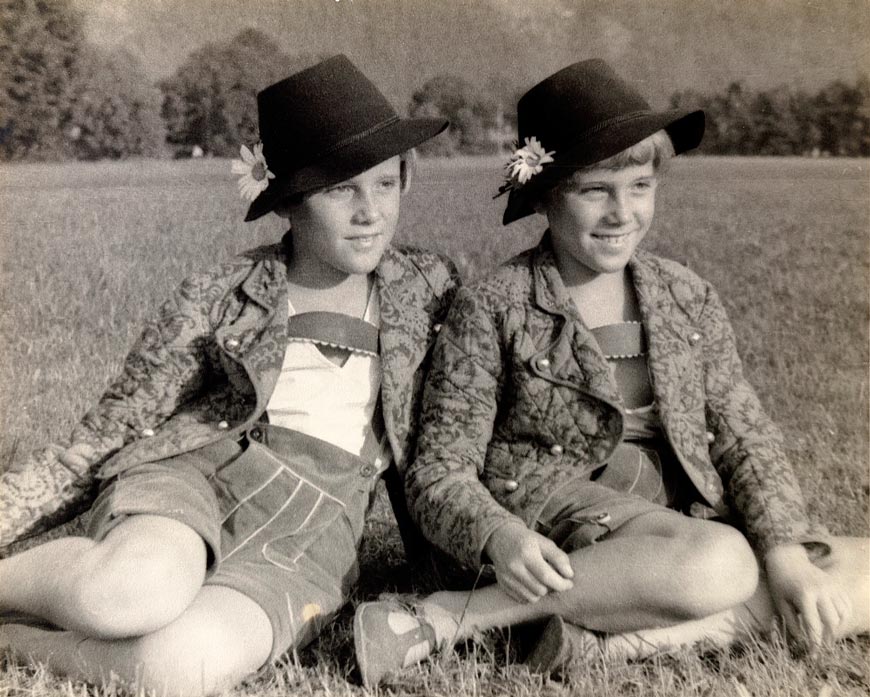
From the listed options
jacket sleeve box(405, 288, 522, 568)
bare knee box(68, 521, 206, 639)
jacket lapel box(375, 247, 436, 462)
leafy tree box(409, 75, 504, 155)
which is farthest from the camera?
leafy tree box(409, 75, 504, 155)

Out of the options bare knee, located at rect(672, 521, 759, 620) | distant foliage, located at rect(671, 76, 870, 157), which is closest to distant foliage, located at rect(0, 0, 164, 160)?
bare knee, located at rect(672, 521, 759, 620)

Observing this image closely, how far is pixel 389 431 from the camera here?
8.99ft

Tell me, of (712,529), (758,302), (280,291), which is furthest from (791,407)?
(280,291)

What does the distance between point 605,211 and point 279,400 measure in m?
1.04

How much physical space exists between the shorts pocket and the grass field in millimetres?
299

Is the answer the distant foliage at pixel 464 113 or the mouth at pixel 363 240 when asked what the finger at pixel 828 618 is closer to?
the mouth at pixel 363 240

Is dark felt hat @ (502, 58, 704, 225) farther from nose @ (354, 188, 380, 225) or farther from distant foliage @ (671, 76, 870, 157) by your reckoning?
distant foliage @ (671, 76, 870, 157)

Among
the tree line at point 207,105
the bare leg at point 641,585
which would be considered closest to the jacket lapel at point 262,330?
the bare leg at point 641,585

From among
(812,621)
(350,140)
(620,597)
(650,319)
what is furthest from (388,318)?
(812,621)

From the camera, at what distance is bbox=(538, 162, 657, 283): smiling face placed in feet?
8.79

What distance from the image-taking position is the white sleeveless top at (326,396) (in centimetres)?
274

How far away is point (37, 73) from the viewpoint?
3.82 metres

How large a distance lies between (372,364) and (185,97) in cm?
211

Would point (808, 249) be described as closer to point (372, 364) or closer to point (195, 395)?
point (372, 364)
